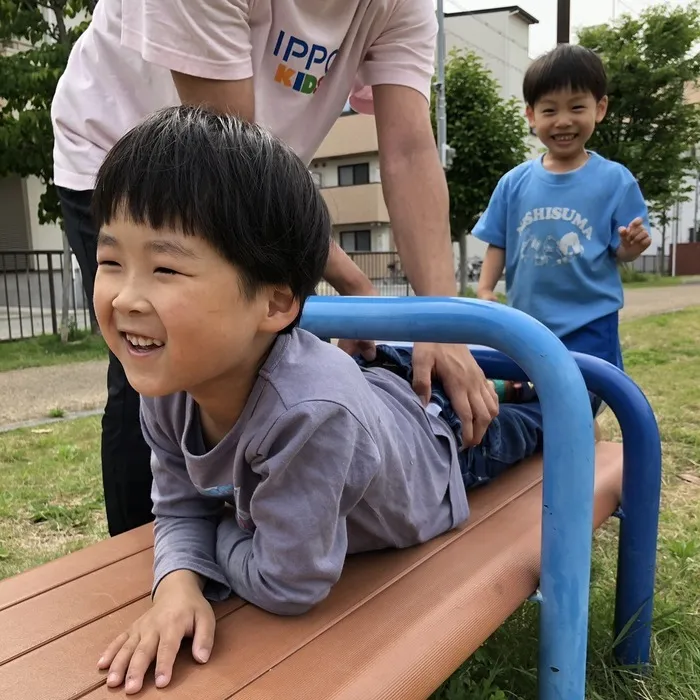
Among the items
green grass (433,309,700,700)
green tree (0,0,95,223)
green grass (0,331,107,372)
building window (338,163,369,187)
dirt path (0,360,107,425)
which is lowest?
dirt path (0,360,107,425)

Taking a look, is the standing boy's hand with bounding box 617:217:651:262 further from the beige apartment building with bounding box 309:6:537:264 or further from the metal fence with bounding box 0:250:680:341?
the beige apartment building with bounding box 309:6:537:264

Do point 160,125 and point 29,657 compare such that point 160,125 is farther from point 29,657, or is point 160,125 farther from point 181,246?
point 29,657

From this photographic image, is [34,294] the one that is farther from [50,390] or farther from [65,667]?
[65,667]

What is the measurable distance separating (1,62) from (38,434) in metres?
4.06

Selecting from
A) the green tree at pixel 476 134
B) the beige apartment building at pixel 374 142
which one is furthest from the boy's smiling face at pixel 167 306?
the beige apartment building at pixel 374 142

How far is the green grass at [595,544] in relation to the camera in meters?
1.34

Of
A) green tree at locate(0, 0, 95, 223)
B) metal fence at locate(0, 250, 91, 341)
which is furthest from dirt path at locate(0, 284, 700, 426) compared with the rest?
metal fence at locate(0, 250, 91, 341)

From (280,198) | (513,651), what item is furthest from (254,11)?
(513,651)

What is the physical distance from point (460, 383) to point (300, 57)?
66 cm

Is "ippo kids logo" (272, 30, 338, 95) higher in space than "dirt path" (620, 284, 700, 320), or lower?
higher

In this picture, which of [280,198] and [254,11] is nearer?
[280,198]

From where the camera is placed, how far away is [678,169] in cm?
1377

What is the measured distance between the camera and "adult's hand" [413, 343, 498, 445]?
4.16 feet

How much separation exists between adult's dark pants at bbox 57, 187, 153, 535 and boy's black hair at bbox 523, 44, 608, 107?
1519mm
